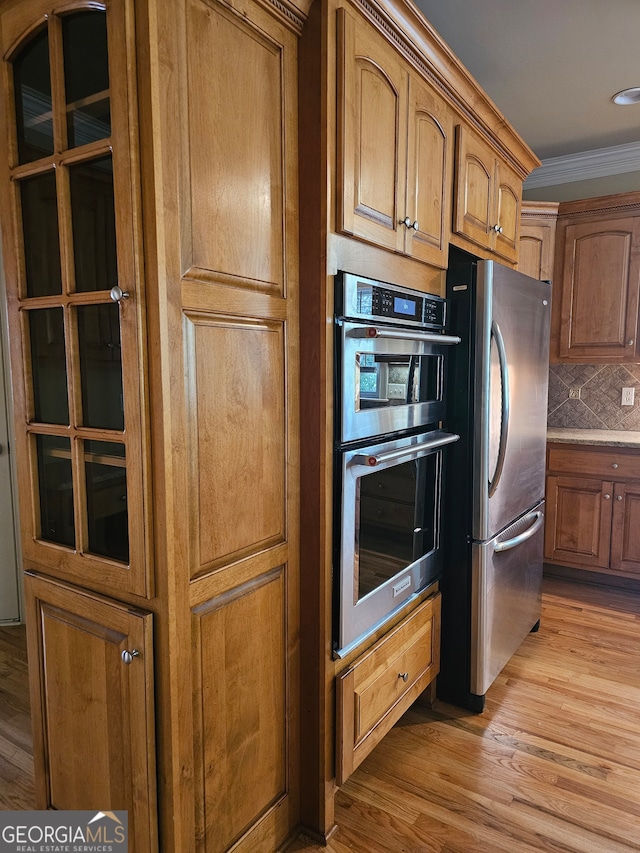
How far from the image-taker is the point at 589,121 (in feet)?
10.3

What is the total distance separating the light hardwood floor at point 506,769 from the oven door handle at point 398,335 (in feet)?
4.78

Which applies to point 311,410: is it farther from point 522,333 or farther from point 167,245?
point 522,333

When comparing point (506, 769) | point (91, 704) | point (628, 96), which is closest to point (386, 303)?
point (91, 704)

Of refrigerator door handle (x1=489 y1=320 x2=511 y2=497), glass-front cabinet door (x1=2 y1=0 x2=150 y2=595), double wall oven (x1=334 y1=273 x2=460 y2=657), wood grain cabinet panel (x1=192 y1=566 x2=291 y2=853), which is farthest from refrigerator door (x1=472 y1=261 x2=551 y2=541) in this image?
glass-front cabinet door (x1=2 y1=0 x2=150 y2=595)

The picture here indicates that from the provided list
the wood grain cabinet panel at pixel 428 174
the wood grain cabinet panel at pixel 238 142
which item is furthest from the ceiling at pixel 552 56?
the wood grain cabinet panel at pixel 238 142

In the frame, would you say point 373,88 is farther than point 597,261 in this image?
No

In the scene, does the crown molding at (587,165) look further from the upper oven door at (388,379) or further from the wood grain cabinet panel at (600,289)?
the upper oven door at (388,379)

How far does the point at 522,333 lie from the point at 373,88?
119 centimetres

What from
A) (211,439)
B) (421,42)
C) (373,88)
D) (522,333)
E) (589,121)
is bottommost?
(211,439)

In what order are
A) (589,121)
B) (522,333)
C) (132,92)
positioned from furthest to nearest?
1. (589,121)
2. (522,333)
3. (132,92)

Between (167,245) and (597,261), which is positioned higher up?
(597,261)

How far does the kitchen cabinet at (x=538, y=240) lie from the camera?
11.5ft

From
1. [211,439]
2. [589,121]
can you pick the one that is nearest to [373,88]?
[211,439]

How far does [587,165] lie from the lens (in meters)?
3.69
